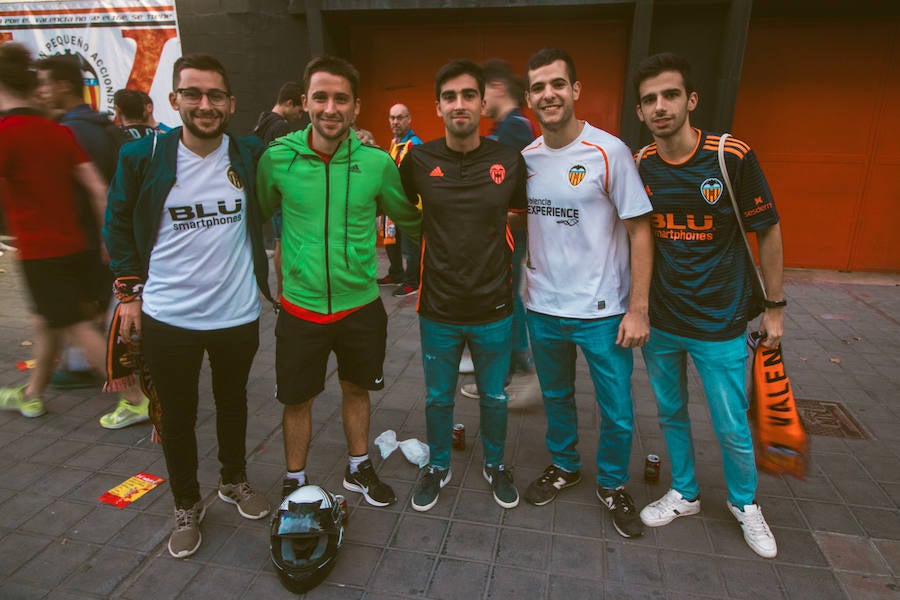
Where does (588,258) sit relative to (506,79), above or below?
below

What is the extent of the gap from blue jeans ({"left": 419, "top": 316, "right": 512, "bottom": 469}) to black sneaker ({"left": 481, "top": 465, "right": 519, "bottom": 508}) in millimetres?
53

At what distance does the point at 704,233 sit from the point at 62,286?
4.14 metres

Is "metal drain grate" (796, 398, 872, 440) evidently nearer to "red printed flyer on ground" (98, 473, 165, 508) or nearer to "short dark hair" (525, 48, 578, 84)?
"short dark hair" (525, 48, 578, 84)

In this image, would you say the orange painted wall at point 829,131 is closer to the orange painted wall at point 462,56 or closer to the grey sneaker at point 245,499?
the orange painted wall at point 462,56

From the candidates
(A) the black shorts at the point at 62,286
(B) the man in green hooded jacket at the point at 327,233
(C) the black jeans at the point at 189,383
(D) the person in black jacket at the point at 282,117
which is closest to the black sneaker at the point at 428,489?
(B) the man in green hooded jacket at the point at 327,233

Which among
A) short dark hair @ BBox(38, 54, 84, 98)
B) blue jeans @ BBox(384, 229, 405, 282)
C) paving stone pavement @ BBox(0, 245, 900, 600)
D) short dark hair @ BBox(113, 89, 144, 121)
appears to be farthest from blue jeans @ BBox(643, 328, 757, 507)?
blue jeans @ BBox(384, 229, 405, 282)

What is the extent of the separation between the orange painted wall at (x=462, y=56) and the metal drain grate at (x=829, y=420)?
5.19 m

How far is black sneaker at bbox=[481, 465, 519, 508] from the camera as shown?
3250mm

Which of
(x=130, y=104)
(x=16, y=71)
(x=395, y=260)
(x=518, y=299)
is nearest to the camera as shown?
(x=16, y=71)

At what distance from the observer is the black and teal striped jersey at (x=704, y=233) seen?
2619 millimetres

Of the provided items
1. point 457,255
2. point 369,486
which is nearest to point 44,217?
point 369,486

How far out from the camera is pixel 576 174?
9.25ft

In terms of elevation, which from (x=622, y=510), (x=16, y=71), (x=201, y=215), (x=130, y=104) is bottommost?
(x=622, y=510)

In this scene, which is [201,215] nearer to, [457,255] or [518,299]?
[457,255]
